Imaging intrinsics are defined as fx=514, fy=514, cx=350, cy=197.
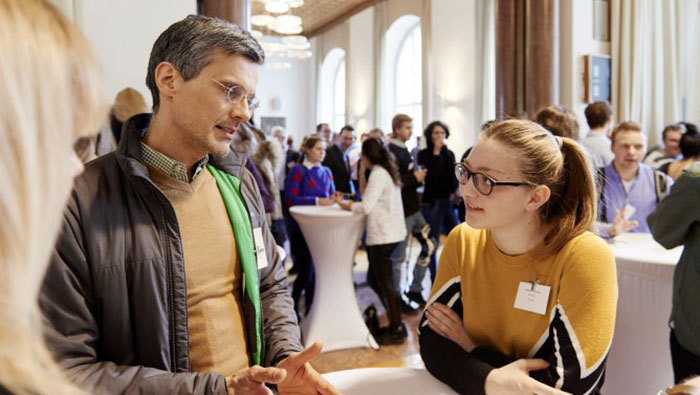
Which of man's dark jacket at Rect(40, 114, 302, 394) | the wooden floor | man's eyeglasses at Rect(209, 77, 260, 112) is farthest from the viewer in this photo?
the wooden floor

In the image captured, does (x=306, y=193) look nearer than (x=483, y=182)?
No

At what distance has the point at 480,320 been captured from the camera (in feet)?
4.40

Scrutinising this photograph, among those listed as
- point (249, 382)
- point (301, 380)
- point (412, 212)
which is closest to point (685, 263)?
point (301, 380)

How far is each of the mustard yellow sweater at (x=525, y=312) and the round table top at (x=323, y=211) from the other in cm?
217

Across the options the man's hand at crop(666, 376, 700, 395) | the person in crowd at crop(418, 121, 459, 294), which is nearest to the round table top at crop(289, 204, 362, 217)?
the person in crowd at crop(418, 121, 459, 294)

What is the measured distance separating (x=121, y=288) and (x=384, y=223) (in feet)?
9.05

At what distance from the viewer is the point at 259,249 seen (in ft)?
4.50

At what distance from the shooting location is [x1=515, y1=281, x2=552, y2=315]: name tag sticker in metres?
1.23

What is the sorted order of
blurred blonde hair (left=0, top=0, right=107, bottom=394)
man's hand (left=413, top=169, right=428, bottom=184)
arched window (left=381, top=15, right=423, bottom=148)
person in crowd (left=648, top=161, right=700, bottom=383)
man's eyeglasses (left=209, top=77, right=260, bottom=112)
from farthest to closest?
1. arched window (left=381, top=15, right=423, bottom=148)
2. man's hand (left=413, top=169, right=428, bottom=184)
3. person in crowd (left=648, top=161, right=700, bottom=383)
4. man's eyeglasses (left=209, top=77, right=260, bottom=112)
5. blurred blonde hair (left=0, top=0, right=107, bottom=394)

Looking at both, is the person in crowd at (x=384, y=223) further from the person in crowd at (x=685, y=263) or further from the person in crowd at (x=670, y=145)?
the person in crowd at (x=670, y=145)

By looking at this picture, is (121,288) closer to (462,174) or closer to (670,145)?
(462,174)

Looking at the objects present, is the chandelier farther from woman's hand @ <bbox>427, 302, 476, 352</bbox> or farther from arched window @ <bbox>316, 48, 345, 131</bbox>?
woman's hand @ <bbox>427, 302, 476, 352</bbox>

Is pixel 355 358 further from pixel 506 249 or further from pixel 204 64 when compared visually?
pixel 204 64

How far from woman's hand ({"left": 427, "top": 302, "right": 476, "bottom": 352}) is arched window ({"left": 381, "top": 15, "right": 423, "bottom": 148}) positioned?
9439 millimetres
